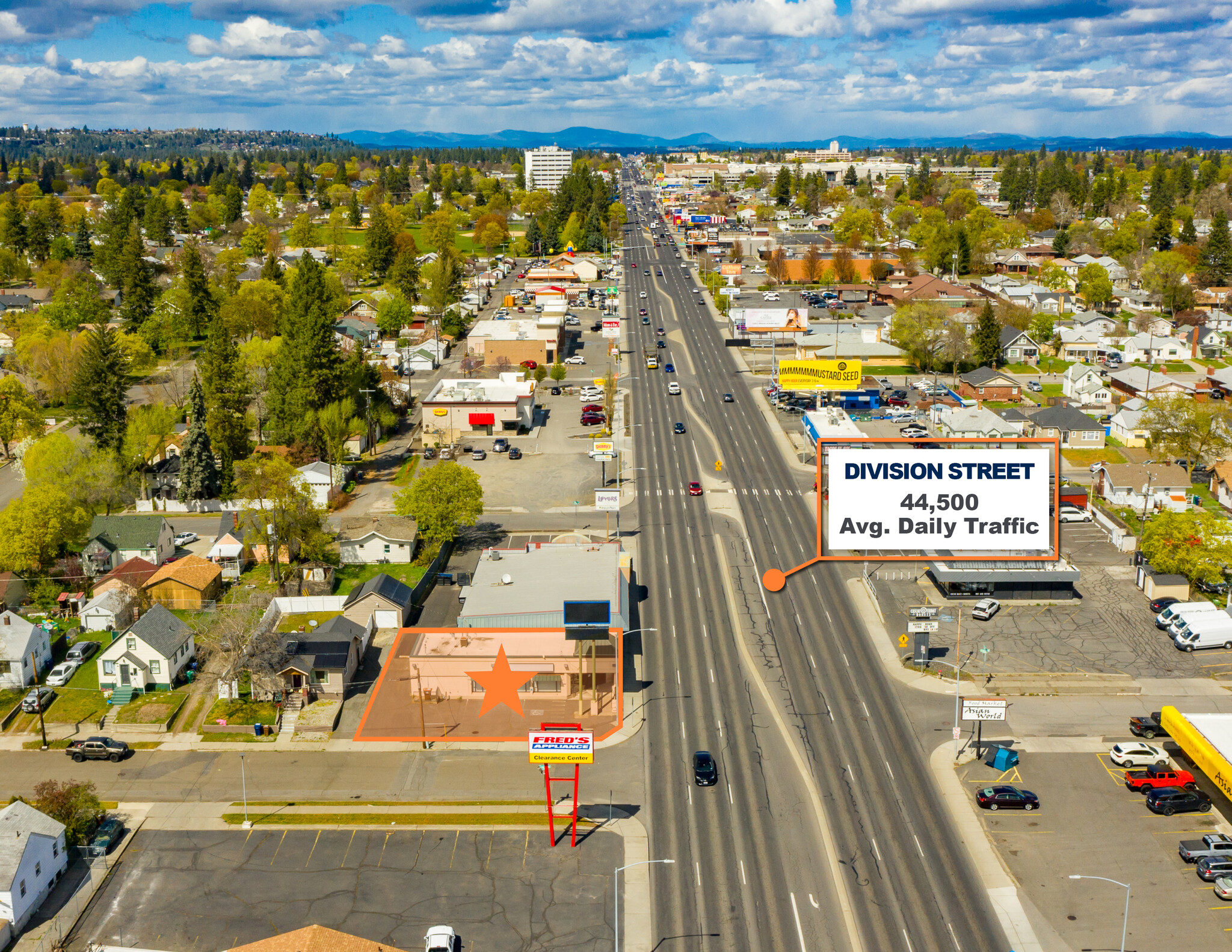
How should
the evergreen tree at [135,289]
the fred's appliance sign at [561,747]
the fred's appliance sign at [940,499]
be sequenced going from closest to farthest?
the fred's appliance sign at [940,499] < the fred's appliance sign at [561,747] < the evergreen tree at [135,289]

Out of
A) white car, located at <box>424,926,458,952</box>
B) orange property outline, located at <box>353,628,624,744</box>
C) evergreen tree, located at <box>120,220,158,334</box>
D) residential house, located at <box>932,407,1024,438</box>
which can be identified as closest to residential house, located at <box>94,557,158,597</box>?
orange property outline, located at <box>353,628,624,744</box>

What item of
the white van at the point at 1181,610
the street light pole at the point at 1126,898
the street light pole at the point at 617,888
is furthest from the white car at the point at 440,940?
the white van at the point at 1181,610

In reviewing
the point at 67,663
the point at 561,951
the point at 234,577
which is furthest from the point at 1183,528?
the point at 67,663

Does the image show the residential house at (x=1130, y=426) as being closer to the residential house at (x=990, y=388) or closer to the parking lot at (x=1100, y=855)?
the residential house at (x=990, y=388)

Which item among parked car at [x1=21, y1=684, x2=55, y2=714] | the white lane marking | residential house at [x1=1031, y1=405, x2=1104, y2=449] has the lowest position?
the white lane marking

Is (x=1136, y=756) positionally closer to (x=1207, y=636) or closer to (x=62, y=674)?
(x=1207, y=636)

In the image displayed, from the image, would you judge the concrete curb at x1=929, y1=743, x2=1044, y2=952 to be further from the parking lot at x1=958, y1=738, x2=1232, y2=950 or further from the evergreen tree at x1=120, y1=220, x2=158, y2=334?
the evergreen tree at x1=120, y1=220, x2=158, y2=334
